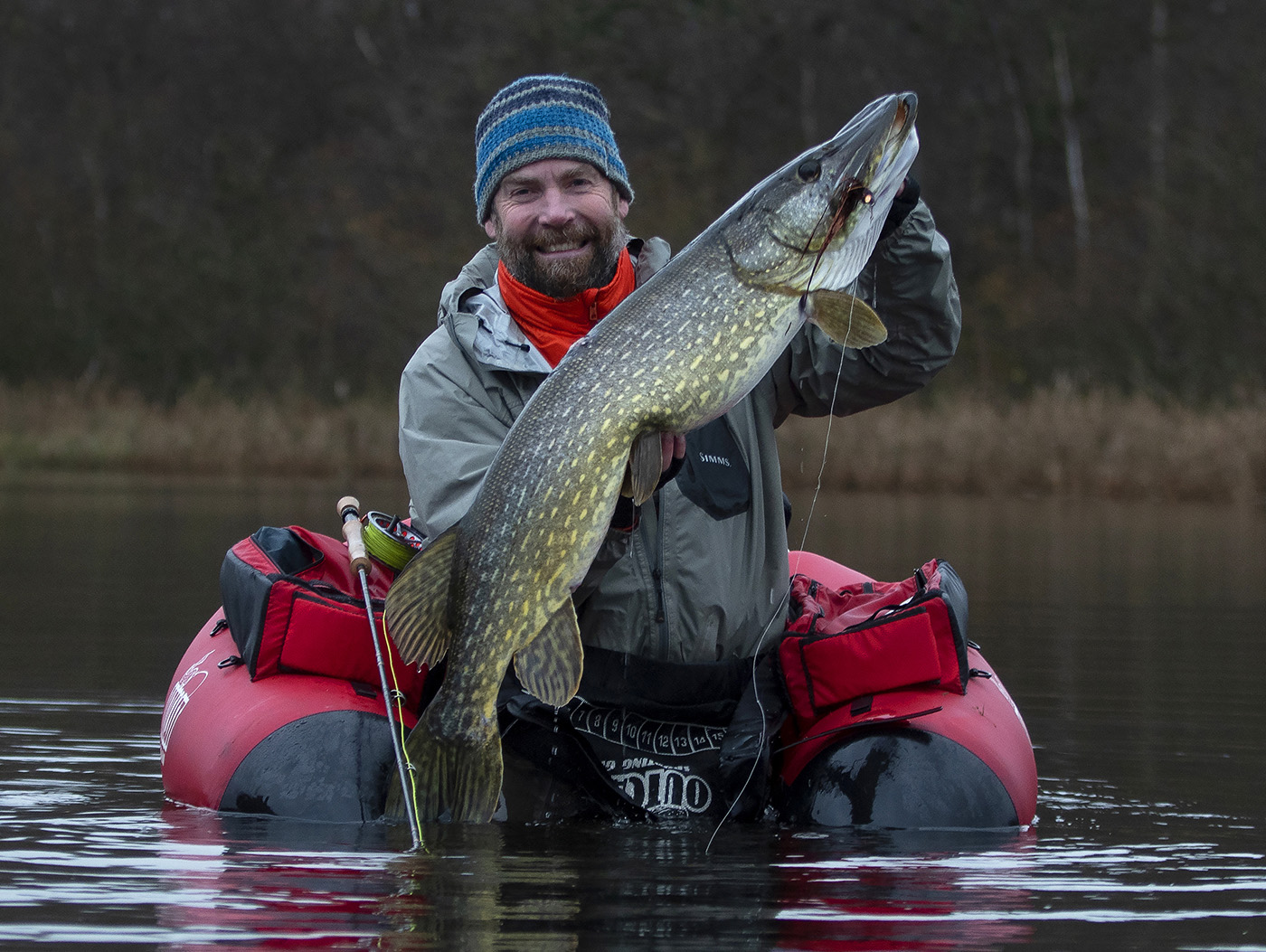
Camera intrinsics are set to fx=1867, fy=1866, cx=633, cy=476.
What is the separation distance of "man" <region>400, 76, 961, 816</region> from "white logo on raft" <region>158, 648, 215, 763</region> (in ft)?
2.47

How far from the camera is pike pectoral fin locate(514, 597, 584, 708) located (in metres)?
4.11

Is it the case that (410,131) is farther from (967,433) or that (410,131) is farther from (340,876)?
(340,876)

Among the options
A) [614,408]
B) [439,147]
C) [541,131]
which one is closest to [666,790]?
[614,408]

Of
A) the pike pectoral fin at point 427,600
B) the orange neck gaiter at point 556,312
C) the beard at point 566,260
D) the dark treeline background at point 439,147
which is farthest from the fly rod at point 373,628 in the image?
the dark treeline background at point 439,147

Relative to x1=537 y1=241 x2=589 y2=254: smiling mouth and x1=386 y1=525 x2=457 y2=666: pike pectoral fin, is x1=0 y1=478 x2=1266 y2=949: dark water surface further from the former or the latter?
x1=537 y1=241 x2=589 y2=254: smiling mouth

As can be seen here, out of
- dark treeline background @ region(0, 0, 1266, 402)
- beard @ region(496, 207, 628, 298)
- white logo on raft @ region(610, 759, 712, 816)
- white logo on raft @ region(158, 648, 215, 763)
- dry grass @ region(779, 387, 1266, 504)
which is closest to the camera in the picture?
white logo on raft @ region(610, 759, 712, 816)

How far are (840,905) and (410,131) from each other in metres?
30.4

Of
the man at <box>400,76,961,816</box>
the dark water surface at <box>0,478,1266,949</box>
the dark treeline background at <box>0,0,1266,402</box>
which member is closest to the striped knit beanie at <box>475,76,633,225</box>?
the man at <box>400,76,961,816</box>

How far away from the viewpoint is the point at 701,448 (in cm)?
477

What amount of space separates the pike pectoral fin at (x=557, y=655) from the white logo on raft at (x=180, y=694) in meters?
1.37

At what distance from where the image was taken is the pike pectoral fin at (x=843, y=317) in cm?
409

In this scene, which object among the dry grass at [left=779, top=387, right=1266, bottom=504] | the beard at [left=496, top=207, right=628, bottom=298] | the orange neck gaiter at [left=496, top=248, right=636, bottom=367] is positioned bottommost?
the orange neck gaiter at [left=496, top=248, right=636, bottom=367]

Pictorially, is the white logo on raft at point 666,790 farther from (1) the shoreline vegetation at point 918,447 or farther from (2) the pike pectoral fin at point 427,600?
(1) the shoreline vegetation at point 918,447

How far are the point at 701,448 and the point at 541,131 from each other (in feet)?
3.22
